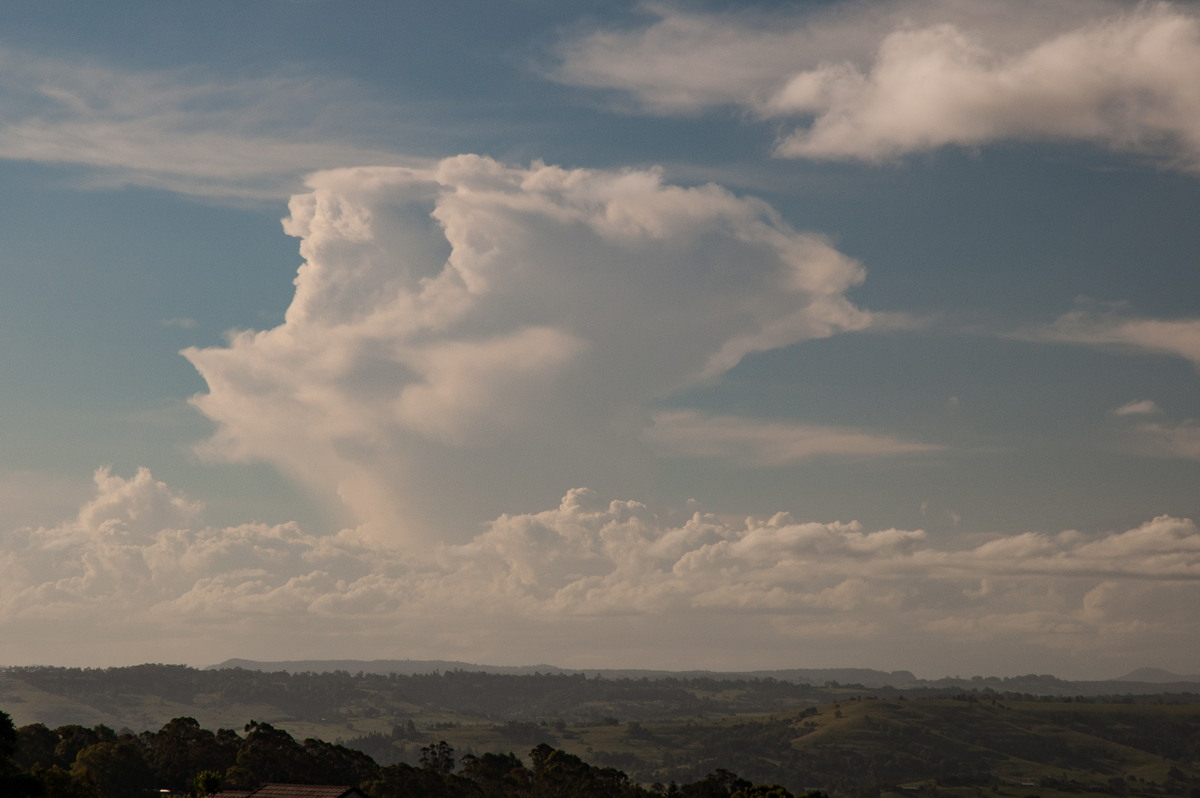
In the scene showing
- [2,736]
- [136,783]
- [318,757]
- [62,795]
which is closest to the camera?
[2,736]

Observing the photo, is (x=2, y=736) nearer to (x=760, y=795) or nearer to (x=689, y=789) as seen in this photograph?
(x=760, y=795)

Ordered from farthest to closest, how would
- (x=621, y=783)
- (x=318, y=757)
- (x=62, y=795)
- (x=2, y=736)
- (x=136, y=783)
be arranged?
(x=621, y=783) < (x=318, y=757) < (x=136, y=783) < (x=62, y=795) < (x=2, y=736)

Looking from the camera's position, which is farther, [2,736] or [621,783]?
[621,783]

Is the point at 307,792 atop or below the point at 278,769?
atop

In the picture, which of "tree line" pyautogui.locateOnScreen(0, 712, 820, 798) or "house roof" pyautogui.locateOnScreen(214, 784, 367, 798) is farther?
"tree line" pyautogui.locateOnScreen(0, 712, 820, 798)

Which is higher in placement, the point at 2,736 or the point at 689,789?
the point at 2,736

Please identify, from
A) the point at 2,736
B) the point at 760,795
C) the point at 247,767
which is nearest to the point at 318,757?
the point at 247,767

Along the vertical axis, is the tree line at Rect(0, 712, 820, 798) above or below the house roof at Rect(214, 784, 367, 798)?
below

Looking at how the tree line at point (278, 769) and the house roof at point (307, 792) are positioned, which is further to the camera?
the tree line at point (278, 769)

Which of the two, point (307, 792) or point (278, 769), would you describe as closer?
point (307, 792)

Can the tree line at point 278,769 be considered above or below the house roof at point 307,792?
below
